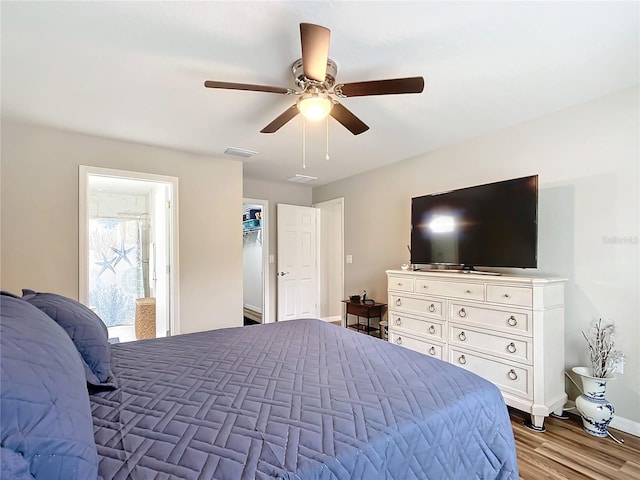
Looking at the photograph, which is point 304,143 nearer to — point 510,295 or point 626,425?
point 510,295

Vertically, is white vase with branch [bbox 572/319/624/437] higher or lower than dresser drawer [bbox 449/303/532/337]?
lower

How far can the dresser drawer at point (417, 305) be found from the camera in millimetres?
2935

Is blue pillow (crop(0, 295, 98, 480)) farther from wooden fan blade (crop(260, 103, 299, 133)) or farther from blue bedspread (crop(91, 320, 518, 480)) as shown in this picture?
wooden fan blade (crop(260, 103, 299, 133))

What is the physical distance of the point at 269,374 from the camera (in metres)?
1.34

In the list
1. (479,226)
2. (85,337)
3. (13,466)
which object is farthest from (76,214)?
(479,226)

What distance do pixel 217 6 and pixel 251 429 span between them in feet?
5.98

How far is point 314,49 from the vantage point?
1.50m

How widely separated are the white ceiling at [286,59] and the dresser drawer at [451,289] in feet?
4.86

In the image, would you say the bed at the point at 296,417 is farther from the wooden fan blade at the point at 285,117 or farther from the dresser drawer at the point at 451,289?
the wooden fan blade at the point at 285,117

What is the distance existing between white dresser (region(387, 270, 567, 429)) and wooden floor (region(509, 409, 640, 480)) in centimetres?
14

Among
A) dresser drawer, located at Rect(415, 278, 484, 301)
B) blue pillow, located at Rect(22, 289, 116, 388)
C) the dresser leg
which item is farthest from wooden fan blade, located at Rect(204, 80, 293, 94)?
the dresser leg

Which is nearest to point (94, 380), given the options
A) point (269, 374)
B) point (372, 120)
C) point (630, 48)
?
point (269, 374)

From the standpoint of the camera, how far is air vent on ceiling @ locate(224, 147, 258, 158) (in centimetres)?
356

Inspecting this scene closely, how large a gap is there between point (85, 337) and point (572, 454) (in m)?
2.83
